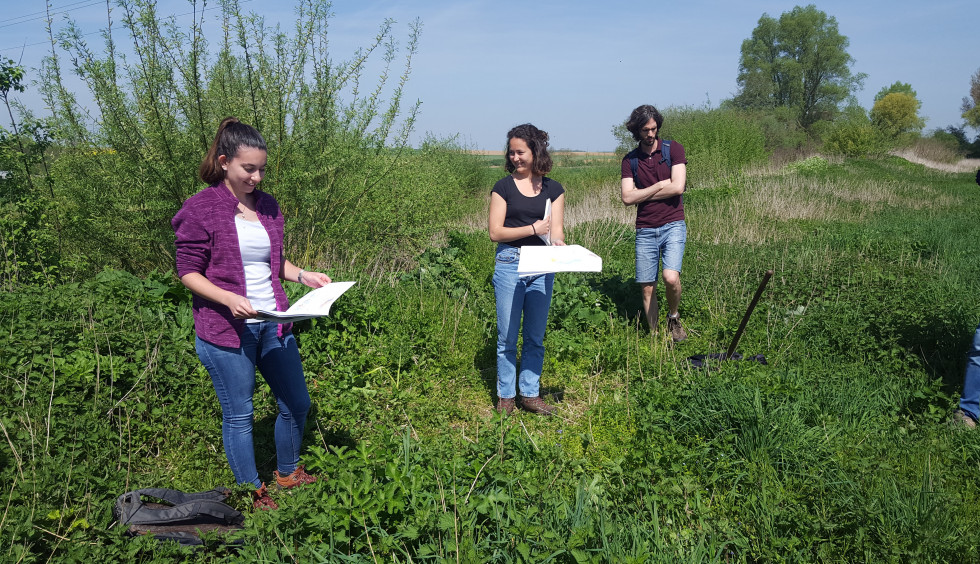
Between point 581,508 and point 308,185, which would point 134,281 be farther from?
point 581,508

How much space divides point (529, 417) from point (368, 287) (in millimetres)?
2519

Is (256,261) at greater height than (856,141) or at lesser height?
lesser

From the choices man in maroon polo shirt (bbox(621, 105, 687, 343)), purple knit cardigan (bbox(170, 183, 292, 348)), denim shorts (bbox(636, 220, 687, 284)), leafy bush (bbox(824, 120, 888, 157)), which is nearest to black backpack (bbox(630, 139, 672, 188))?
man in maroon polo shirt (bbox(621, 105, 687, 343))

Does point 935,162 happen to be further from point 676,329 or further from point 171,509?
point 171,509

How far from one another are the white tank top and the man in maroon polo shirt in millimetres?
3428

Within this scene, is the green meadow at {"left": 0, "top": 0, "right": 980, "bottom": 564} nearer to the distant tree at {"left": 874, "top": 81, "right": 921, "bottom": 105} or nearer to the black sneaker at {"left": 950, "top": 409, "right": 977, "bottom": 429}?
the black sneaker at {"left": 950, "top": 409, "right": 977, "bottom": 429}

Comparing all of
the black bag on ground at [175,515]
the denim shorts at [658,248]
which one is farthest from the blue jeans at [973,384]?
the black bag on ground at [175,515]

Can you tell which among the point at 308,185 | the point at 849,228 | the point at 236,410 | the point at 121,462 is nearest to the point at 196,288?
the point at 236,410

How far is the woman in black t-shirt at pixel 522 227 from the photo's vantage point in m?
4.09

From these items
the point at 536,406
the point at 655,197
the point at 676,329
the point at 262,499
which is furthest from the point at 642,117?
the point at 262,499

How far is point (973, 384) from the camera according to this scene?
3828 millimetres

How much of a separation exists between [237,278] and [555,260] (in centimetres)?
185

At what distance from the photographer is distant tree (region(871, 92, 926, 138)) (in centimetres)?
6512

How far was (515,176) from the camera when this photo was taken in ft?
13.9
